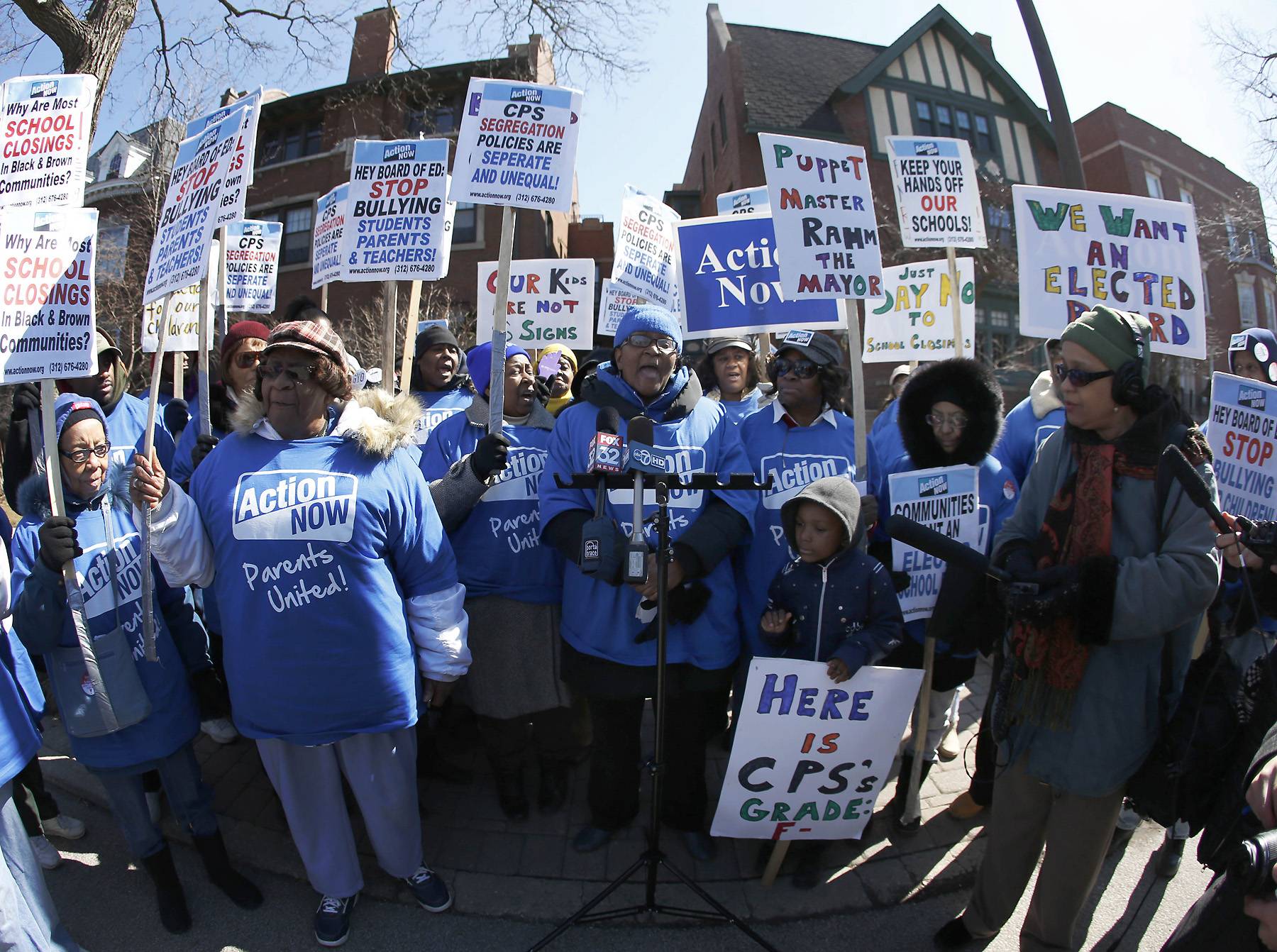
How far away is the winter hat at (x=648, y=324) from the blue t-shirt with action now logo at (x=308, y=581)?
3.59 feet

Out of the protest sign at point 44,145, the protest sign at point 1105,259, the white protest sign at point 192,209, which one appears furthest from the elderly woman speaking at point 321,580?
the protest sign at point 1105,259

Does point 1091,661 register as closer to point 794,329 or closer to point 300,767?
point 794,329

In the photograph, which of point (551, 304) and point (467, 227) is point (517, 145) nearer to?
point (551, 304)

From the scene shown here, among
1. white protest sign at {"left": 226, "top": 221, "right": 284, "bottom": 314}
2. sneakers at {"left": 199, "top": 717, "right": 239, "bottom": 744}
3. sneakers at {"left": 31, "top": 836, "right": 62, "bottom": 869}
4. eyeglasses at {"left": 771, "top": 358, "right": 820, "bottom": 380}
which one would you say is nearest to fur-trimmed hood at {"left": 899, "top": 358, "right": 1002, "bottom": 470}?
eyeglasses at {"left": 771, "top": 358, "right": 820, "bottom": 380}

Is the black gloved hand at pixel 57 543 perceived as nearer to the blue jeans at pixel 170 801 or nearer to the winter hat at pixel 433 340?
the blue jeans at pixel 170 801

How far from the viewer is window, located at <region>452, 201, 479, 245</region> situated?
21469 millimetres

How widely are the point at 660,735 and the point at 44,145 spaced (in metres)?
3.64

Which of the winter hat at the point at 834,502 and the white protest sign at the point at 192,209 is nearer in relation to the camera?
the winter hat at the point at 834,502

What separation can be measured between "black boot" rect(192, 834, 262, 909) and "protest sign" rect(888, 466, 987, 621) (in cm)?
295

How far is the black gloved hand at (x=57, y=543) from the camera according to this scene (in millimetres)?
2635

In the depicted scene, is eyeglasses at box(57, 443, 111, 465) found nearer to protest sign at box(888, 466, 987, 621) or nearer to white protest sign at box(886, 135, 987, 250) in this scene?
protest sign at box(888, 466, 987, 621)

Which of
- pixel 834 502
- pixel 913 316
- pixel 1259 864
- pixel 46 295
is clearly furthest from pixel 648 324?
pixel 913 316

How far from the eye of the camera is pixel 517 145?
13.2 feet

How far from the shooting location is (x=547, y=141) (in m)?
4.05
